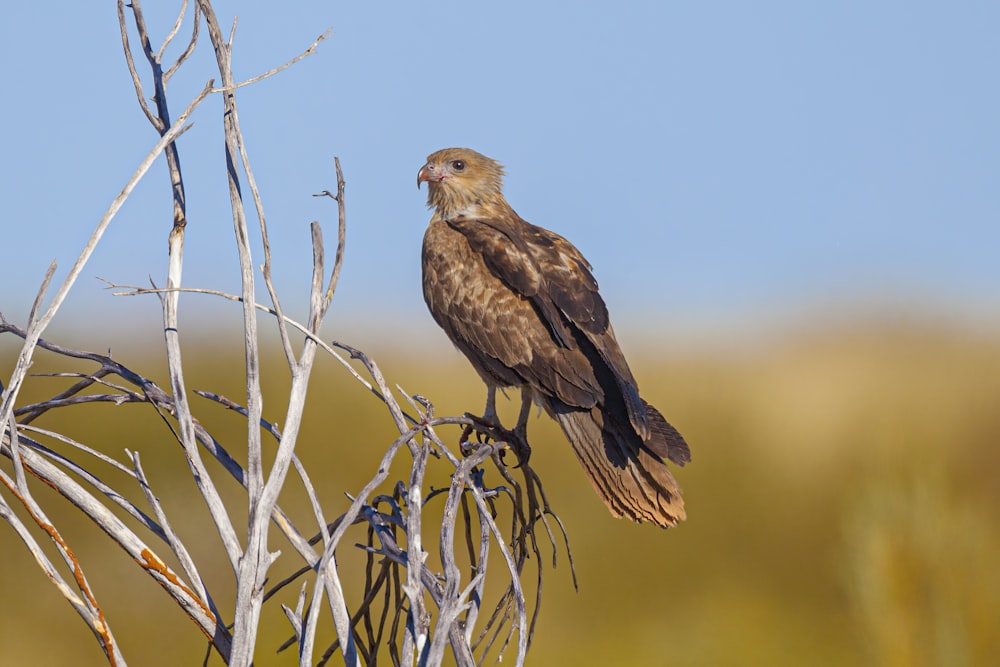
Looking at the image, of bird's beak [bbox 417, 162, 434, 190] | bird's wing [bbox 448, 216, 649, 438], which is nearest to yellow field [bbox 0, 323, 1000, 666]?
bird's beak [bbox 417, 162, 434, 190]

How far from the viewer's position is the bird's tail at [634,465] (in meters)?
3.62

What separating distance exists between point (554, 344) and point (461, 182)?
1374 millimetres

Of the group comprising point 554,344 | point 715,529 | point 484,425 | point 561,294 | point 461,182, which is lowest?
point 715,529

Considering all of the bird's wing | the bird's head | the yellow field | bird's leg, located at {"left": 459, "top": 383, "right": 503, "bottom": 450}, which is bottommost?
the yellow field

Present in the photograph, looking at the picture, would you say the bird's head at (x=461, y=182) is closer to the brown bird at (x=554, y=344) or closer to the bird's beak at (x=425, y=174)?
the bird's beak at (x=425, y=174)

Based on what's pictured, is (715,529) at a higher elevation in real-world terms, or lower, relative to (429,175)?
lower

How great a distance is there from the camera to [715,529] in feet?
26.5

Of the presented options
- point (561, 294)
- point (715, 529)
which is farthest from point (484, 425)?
point (715, 529)

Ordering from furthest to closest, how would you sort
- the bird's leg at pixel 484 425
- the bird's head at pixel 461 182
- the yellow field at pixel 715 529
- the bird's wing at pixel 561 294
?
the yellow field at pixel 715 529, the bird's head at pixel 461 182, the bird's wing at pixel 561 294, the bird's leg at pixel 484 425

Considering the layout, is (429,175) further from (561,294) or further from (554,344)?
(554,344)

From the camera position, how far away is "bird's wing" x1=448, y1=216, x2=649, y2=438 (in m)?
3.88

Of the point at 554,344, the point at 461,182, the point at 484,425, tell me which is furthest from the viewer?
the point at 461,182

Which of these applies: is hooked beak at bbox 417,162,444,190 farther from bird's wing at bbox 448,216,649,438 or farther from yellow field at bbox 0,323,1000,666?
yellow field at bbox 0,323,1000,666

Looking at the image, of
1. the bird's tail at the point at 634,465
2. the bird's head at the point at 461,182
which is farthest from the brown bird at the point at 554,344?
the bird's head at the point at 461,182
